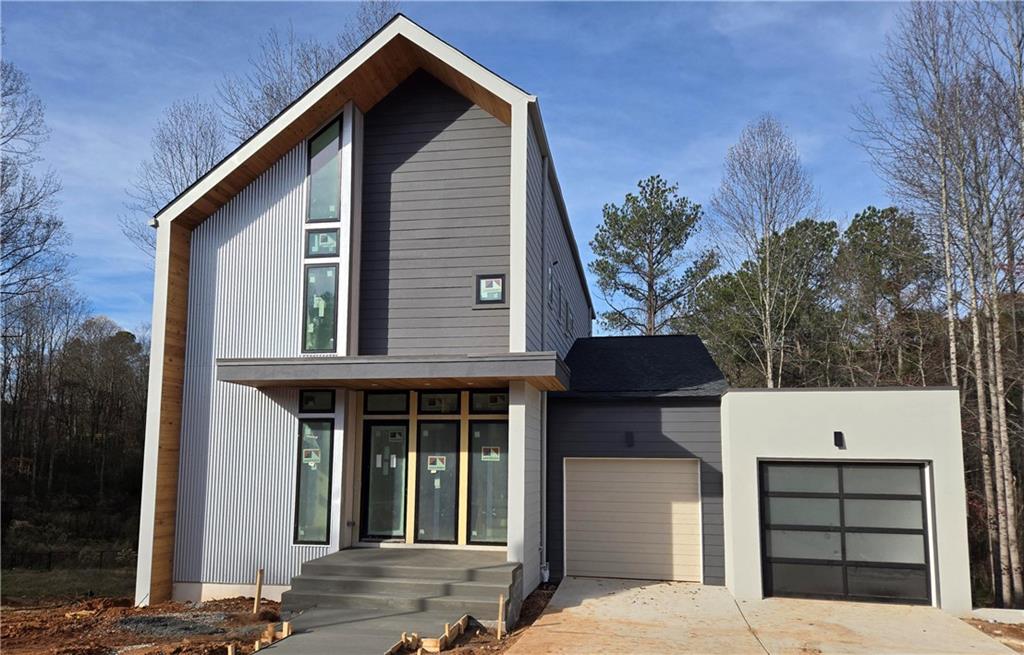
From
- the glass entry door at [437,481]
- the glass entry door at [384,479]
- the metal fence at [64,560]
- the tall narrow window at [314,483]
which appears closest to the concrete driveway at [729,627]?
the glass entry door at [437,481]

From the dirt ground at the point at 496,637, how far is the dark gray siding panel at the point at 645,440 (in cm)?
178

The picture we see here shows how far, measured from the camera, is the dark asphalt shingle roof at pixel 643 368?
35.4ft

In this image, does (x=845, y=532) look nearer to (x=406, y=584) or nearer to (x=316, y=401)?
(x=406, y=584)

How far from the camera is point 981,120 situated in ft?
39.6

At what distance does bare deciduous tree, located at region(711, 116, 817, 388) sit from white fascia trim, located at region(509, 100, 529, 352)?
446 inches

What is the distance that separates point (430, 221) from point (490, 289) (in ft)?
4.54

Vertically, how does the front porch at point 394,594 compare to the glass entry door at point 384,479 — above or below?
below

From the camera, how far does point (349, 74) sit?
30.3 ft

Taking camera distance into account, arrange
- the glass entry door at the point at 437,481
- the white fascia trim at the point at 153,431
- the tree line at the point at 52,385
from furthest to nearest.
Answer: the tree line at the point at 52,385
the glass entry door at the point at 437,481
the white fascia trim at the point at 153,431

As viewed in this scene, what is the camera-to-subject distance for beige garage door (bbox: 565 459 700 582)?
1048 cm

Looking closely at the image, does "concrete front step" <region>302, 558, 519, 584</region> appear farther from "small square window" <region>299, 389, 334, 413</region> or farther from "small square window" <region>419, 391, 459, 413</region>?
"small square window" <region>419, 391, 459, 413</region>

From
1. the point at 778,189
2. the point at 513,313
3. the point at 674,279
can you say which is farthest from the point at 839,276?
the point at 513,313

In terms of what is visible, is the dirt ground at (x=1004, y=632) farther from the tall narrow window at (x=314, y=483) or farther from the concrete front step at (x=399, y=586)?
the tall narrow window at (x=314, y=483)

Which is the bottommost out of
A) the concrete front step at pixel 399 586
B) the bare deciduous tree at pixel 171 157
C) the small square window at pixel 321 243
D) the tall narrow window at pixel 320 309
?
the concrete front step at pixel 399 586
